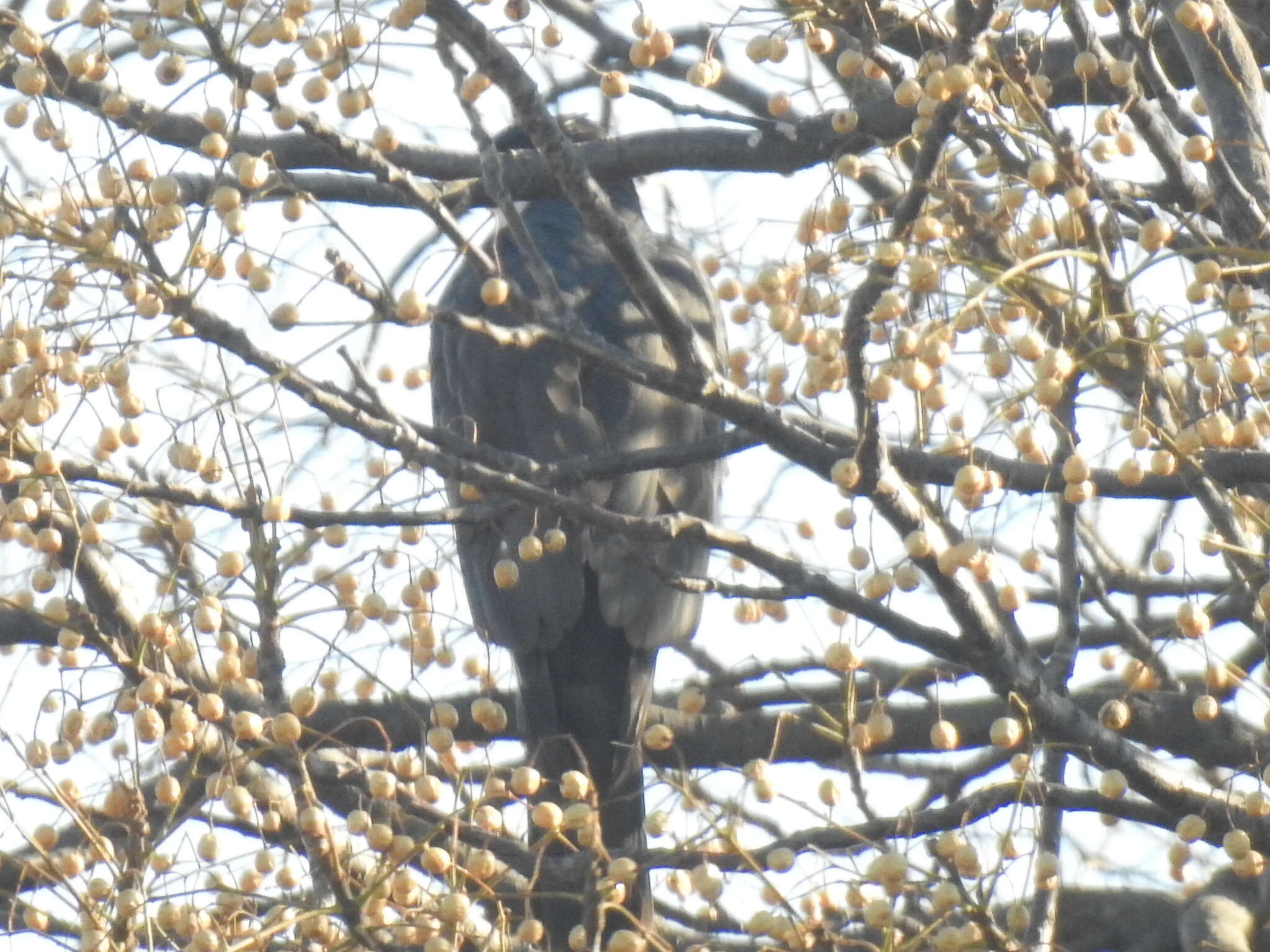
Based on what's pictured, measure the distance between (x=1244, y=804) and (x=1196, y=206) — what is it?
2.80 ft

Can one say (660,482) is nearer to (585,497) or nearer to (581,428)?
(581,428)

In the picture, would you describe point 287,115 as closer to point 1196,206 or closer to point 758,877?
point 758,877

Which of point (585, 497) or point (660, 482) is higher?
point (660, 482)

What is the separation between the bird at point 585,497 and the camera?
12.0 ft

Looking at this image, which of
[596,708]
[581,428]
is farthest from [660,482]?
[596,708]

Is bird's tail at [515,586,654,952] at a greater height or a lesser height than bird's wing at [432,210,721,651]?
lesser

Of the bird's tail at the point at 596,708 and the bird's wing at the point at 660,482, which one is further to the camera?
the bird's wing at the point at 660,482

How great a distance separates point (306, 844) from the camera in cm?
207

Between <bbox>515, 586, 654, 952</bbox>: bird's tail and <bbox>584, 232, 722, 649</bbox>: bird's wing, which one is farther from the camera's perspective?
<bbox>584, 232, 722, 649</bbox>: bird's wing

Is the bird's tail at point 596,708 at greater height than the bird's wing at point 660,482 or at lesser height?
lesser

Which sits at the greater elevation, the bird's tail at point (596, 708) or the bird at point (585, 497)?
the bird at point (585, 497)

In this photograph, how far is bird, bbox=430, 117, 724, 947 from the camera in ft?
12.0

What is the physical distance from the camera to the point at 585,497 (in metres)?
3.35

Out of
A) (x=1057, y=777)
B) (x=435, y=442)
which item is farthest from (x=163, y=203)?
(x=1057, y=777)
